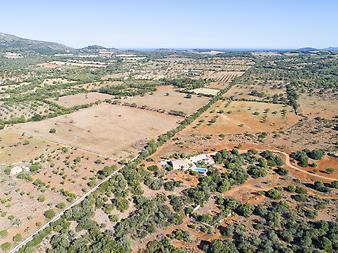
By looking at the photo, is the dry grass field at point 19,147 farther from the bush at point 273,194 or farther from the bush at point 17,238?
the bush at point 273,194

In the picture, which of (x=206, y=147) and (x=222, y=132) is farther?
(x=222, y=132)

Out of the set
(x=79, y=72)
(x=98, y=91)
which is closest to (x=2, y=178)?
(x=98, y=91)

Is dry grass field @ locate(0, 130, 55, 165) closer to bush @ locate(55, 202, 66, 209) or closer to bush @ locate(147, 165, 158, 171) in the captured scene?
bush @ locate(55, 202, 66, 209)

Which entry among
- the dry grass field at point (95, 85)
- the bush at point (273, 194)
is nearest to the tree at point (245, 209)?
the bush at point (273, 194)

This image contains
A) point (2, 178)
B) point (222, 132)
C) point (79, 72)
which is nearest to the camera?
point (2, 178)

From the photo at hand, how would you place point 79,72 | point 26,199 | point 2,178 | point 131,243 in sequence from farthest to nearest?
point 79,72 → point 2,178 → point 26,199 → point 131,243

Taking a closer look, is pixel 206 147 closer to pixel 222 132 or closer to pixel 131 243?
pixel 222 132

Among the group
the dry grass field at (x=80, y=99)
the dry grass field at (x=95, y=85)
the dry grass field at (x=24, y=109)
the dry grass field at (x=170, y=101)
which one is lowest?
the dry grass field at (x=95, y=85)
